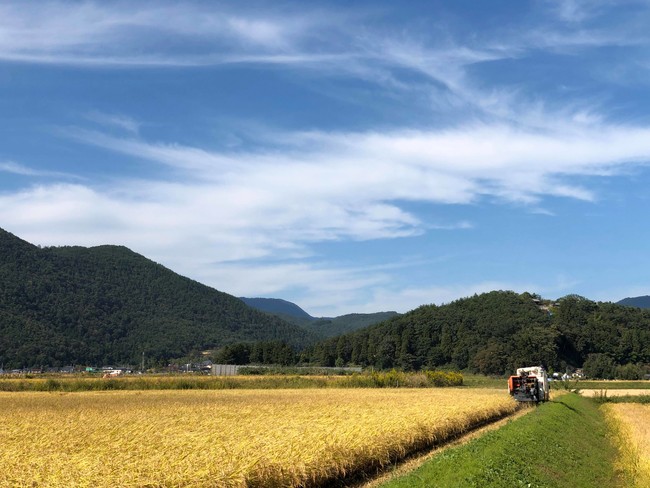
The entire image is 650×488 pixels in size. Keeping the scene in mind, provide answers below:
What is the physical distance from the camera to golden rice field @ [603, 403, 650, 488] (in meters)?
22.8

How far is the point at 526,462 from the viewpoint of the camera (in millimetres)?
22234

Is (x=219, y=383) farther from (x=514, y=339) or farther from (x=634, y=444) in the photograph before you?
(x=514, y=339)

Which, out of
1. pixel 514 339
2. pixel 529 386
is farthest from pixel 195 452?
pixel 514 339

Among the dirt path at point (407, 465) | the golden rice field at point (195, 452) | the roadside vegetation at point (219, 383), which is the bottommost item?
the roadside vegetation at point (219, 383)

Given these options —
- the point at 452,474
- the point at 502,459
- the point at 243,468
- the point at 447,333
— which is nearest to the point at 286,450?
the point at 243,468

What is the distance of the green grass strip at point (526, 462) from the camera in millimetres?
17709

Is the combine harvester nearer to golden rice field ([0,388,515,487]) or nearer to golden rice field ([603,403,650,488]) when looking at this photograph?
golden rice field ([603,403,650,488])

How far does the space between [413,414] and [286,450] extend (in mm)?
15322

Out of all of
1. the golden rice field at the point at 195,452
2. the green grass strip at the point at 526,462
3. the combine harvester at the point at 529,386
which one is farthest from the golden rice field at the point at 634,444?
the golden rice field at the point at 195,452

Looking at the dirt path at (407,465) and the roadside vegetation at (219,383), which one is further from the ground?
the dirt path at (407,465)

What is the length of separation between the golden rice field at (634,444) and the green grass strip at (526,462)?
0.63 metres

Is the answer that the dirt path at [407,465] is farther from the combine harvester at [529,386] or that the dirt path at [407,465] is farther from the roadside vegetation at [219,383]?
the roadside vegetation at [219,383]

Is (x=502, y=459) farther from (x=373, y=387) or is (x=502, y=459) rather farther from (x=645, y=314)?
(x=645, y=314)

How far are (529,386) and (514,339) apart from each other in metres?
112
